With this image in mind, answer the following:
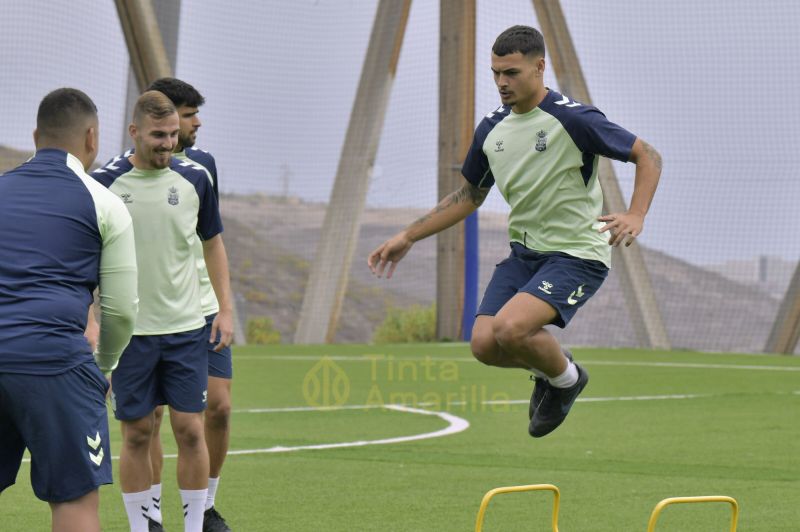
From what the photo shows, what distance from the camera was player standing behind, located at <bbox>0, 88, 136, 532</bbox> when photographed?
4582 mm

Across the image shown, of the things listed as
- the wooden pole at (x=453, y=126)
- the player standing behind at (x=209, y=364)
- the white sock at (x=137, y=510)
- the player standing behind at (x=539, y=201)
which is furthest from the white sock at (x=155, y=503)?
the wooden pole at (x=453, y=126)

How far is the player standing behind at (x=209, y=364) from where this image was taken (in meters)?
7.38

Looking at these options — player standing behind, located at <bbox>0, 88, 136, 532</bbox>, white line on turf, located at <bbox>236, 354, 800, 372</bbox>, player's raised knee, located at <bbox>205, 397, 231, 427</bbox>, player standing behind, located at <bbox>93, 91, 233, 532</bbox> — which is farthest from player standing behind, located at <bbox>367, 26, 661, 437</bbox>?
white line on turf, located at <bbox>236, 354, 800, 372</bbox>

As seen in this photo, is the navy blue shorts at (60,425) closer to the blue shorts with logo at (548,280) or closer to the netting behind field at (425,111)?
the blue shorts with logo at (548,280)

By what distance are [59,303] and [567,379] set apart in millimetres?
3745

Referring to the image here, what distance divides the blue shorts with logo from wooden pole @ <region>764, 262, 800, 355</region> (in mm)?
15570

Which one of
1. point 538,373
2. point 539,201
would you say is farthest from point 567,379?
point 539,201

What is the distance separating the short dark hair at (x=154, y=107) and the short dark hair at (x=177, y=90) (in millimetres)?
647

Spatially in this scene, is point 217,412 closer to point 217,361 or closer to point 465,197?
point 217,361

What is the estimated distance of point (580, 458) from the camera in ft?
33.2

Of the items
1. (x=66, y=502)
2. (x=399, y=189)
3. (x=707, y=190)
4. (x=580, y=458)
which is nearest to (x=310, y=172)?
(x=399, y=189)

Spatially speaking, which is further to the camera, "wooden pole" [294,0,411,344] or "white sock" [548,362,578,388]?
"wooden pole" [294,0,411,344]

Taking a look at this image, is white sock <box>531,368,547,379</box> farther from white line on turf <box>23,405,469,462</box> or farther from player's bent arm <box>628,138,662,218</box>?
white line on turf <box>23,405,469,462</box>

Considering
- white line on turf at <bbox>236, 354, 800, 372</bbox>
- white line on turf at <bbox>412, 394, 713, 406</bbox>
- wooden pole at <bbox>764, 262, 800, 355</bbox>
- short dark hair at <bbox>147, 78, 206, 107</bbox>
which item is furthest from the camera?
wooden pole at <bbox>764, 262, 800, 355</bbox>
